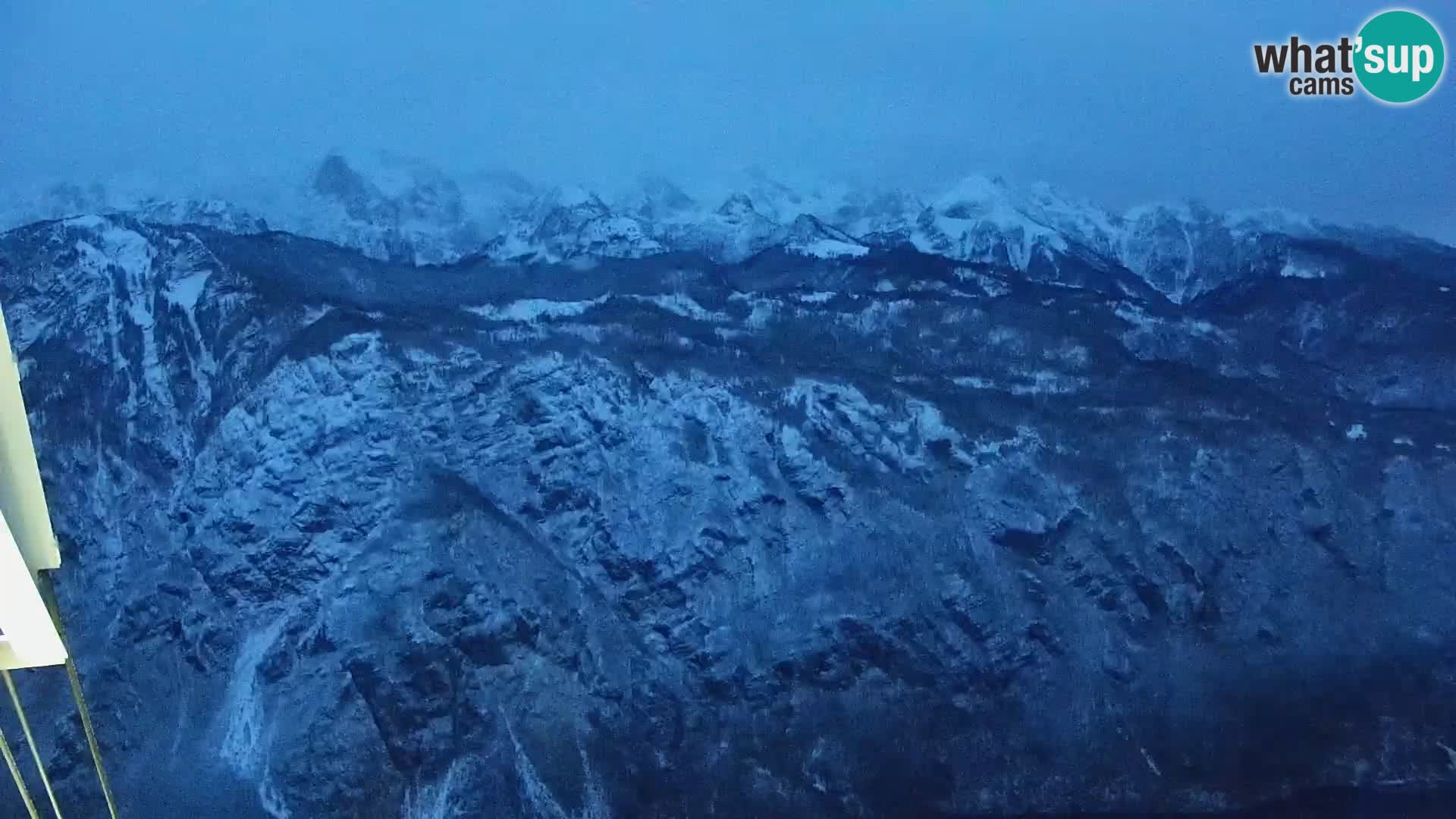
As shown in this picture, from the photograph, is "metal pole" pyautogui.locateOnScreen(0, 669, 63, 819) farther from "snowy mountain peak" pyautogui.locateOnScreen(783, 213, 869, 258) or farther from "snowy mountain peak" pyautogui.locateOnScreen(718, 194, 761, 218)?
"snowy mountain peak" pyautogui.locateOnScreen(783, 213, 869, 258)

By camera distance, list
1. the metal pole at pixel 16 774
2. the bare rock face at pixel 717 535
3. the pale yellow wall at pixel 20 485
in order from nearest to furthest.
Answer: the metal pole at pixel 16 774
the pale yellow wall at pixel 20 485
the bare rock face at pixel 717 535

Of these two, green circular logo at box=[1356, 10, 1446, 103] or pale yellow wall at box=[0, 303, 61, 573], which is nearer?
pale yellow wall at box=[0, 303, 61, 573]

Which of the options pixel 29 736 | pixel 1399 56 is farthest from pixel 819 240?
pixel 29 736

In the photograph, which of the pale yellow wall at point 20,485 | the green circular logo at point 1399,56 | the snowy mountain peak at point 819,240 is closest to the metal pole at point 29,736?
the pale yellow wall at point 20,485

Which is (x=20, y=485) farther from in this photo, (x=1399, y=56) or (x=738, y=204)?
(x=1399, y=56)

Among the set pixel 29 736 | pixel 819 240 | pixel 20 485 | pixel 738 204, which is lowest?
pixel 29 736

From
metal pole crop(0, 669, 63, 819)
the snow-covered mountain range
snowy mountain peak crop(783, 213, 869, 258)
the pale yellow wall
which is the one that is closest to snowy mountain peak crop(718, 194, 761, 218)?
the snow-covered mountain range

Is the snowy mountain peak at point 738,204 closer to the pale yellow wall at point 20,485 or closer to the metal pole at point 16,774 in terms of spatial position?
the pale yellow wall at point 20,485
